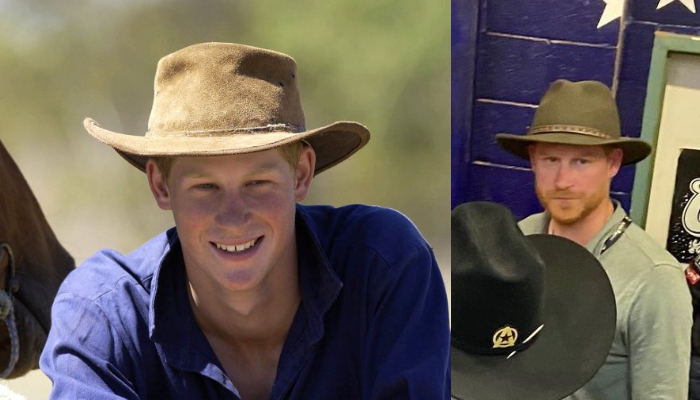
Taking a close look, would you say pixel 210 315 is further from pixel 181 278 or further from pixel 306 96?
pixel 306 96

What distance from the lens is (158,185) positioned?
81.3 inches

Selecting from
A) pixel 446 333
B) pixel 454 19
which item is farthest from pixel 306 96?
pixel 446 333

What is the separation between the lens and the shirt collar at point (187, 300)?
204 cm

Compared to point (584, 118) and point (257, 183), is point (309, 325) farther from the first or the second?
point (584, 118)

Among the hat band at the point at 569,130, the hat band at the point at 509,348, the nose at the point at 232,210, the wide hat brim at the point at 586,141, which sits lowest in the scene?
the hat band at the point at 509,348

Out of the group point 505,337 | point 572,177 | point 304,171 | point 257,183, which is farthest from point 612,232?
point 257,183

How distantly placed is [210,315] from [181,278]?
0.12m

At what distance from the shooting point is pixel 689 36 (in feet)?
6.77

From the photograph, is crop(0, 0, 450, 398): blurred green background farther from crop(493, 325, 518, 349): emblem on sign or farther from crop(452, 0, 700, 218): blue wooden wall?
crop(493, 325, 518, 349): emblem on sign

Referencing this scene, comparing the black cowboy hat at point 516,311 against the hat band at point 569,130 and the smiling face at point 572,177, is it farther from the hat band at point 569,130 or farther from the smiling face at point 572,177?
the hat band at point 569,130

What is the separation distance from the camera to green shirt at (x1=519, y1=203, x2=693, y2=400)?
2.16 m

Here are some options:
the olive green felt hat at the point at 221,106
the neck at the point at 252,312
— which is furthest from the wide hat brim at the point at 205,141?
the neck at the point at 252,312

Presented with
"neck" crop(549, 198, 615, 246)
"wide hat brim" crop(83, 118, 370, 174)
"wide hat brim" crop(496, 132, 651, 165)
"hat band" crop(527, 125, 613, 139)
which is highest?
"wide hat brim" crop(83, 118, 370, 174)

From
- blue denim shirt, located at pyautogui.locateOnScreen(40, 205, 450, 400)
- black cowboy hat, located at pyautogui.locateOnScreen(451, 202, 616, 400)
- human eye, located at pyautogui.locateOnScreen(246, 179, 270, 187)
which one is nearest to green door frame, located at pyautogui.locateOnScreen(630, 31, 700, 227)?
black cowboy hat, located at pyautogui.locateOnScreen(451, 202, 616, 400)
